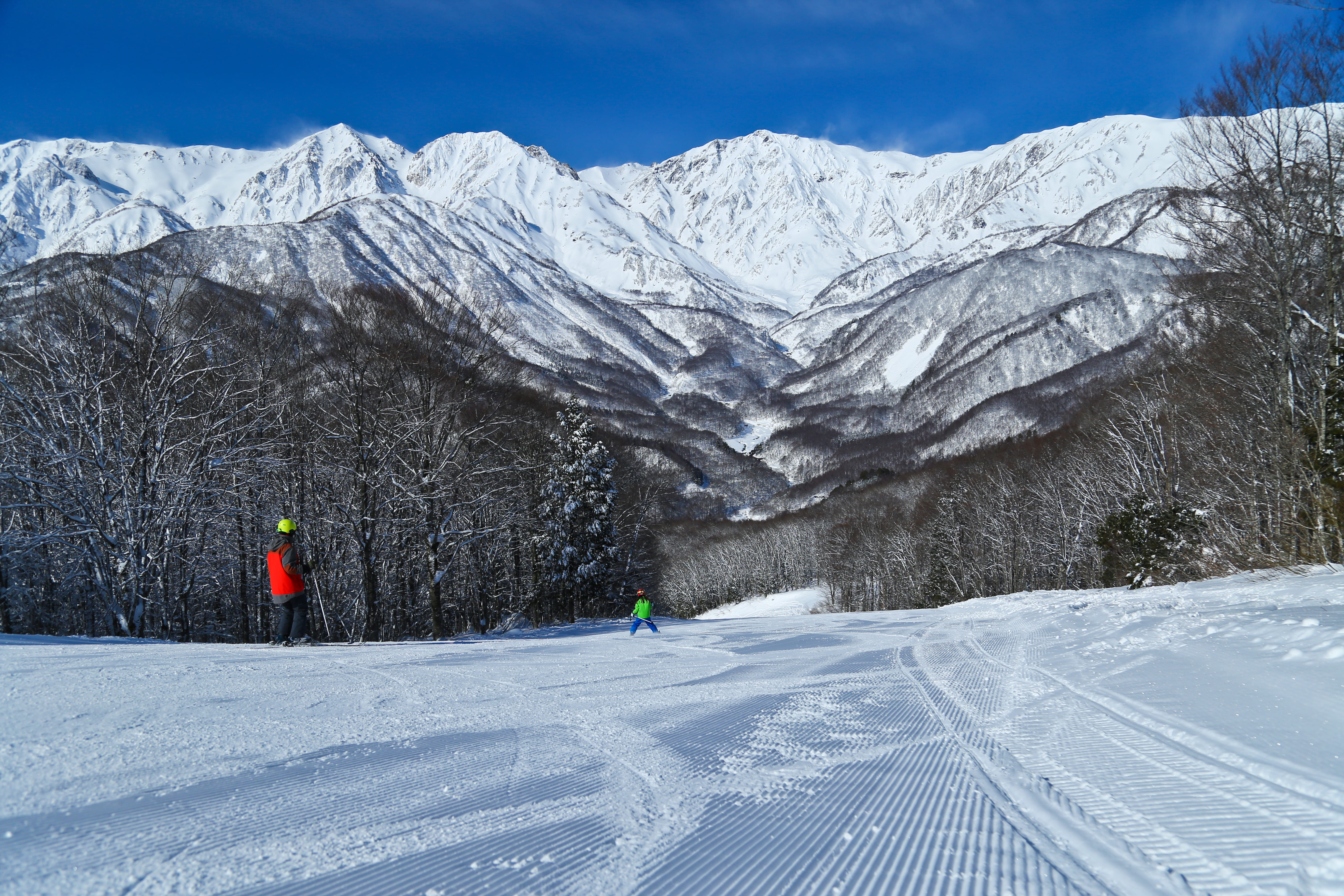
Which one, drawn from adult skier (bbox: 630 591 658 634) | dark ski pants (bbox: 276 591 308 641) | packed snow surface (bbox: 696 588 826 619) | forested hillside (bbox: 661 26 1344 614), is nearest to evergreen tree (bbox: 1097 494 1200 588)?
forested hillside (bbox: 661 26 1344 614)

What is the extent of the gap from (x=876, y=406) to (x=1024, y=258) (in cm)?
6023

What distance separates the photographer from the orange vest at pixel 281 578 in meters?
8.49

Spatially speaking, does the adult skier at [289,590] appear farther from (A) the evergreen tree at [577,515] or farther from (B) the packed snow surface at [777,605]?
(B) the packed snow surface at [777,605]

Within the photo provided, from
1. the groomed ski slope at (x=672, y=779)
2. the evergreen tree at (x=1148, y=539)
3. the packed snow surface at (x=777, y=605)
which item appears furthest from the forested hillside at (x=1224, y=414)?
the packed snow surface at (x=777, y=605)

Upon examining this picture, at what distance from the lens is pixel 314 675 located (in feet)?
16.7

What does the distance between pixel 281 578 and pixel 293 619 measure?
61 centimetres

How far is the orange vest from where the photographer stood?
849 cm

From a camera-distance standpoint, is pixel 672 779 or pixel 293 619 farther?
pixel 293 619

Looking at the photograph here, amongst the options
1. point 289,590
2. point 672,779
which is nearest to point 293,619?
point 289,590

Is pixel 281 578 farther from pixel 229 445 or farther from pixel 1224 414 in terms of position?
pixel 1224 414

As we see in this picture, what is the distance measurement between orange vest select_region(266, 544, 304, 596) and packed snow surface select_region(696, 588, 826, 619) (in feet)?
198

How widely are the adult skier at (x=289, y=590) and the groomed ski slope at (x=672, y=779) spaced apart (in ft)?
9.33

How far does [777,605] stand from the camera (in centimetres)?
7156

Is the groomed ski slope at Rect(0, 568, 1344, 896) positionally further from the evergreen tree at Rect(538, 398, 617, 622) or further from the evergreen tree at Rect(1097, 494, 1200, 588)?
the evergreen tree at Rect(538, 398, 617, 622)
